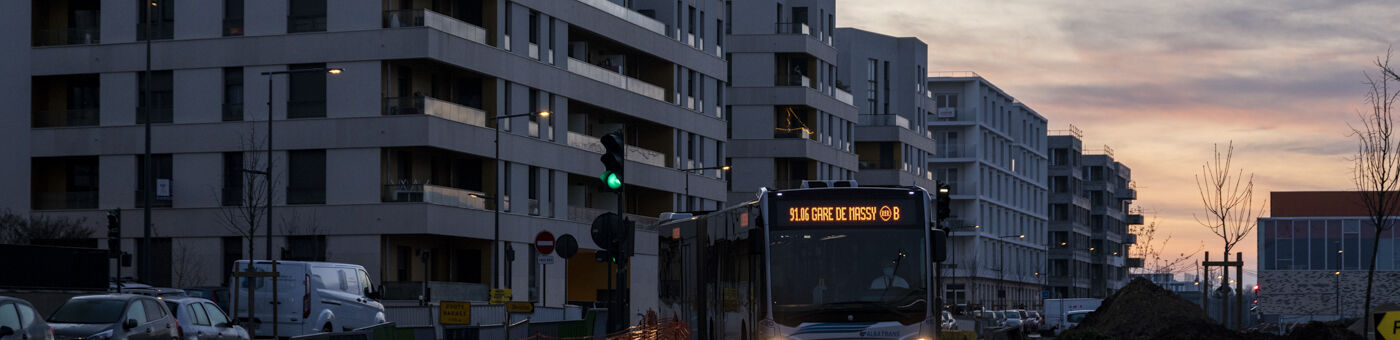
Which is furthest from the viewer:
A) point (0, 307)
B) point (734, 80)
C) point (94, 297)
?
point (734, 80)

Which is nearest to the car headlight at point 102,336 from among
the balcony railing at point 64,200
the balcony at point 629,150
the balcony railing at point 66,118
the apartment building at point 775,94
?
the balcony railing at point 64,200

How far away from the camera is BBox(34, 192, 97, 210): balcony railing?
59.6 m

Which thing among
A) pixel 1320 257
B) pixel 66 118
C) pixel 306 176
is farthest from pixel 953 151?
pixel 66 118

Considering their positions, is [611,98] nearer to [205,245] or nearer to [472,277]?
[472,277]

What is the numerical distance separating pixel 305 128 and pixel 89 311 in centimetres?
3428

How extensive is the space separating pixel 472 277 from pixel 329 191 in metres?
6.18

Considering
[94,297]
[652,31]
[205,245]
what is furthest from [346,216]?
[94,297]

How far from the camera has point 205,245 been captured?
5809 centimetres

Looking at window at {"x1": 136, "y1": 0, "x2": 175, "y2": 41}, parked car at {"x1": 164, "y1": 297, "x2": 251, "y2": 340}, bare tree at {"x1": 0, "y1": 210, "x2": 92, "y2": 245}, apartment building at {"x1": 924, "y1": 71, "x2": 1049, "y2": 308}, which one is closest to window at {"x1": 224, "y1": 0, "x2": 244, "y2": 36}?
window at {"x1": 136, "y1": 0, "x2": 175, "y2": 41}

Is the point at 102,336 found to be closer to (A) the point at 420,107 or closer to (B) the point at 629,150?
(A) the point at 420,107

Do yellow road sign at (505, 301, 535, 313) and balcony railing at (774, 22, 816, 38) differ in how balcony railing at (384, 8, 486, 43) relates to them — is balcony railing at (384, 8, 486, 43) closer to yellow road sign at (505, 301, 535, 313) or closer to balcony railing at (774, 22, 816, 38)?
yellow road sign at (505, 301, 535, 313)

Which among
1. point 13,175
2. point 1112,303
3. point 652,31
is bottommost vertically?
point 1112,303

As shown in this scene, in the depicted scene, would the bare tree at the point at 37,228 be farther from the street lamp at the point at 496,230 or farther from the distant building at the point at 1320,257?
the distant building at the point at 1320,257

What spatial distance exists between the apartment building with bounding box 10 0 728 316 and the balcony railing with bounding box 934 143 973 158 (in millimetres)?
70359
